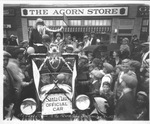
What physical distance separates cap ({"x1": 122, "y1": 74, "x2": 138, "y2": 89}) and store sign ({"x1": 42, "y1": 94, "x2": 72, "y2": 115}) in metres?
0.58

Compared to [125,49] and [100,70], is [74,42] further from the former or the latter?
[125,49]

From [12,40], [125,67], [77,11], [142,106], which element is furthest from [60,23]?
[142,106]

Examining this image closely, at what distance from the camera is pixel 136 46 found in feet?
5.23

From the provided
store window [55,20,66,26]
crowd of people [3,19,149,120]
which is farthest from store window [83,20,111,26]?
store window [55,20,66,26]

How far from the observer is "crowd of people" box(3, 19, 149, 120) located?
5.20 feet

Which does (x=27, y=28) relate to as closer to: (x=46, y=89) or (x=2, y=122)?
(x=46, y=89)

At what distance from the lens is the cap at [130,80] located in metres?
1.59

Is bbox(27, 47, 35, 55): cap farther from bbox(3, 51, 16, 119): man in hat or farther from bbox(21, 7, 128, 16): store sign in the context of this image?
bbox(21, 7, 128, 16): store sign

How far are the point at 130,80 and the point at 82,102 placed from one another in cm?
51

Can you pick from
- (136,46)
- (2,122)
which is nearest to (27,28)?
(2,122)

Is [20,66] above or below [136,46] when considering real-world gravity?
below

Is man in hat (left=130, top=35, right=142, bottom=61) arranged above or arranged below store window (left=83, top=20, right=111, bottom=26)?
below

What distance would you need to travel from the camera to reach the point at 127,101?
5.29 feet

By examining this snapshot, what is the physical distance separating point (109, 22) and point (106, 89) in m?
0.64
